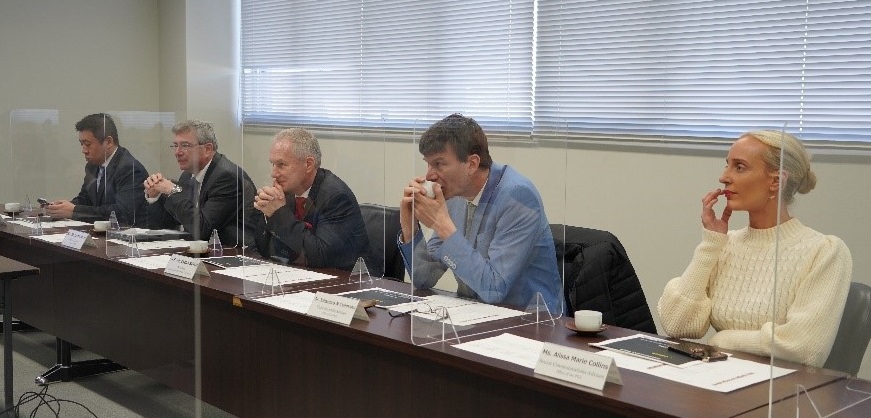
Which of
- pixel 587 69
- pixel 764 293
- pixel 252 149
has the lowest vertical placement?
pixel 764 293

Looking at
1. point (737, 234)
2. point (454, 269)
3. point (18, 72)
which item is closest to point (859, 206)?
point (737, 234)

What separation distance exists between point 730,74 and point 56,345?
9.89 feet

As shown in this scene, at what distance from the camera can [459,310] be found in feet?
6.93

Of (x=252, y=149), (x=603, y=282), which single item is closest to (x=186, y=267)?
(x=252, y=149)

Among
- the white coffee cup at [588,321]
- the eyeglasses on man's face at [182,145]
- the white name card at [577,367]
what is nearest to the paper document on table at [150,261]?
the eyeglasses on man's face at [182,145]

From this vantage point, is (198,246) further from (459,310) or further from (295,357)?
(459,310)

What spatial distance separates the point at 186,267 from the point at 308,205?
1.57ft

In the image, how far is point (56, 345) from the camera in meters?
3.85

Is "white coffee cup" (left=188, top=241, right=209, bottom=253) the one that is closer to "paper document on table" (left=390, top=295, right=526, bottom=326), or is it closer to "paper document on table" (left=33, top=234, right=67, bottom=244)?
"paper document on table" (left=33, top=234, right=67, bottom=244)

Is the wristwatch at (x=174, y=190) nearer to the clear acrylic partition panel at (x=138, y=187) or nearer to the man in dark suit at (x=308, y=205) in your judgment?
the clear acrylic partition panel at (x=138, y=187)

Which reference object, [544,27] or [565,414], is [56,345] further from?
[565,414]

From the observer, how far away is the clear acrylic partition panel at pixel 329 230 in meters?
2.50

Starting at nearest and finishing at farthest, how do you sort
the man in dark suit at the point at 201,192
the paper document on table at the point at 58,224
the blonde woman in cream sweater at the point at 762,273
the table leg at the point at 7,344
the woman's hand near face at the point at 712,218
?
the blonde woman in cream sweater at the point at 762,273, the woman's hand near face at the point at 712,218, the man in dark suit at the point at 201,192, the table leg at the point at 7,344, the paper document on table at the point at 58,224

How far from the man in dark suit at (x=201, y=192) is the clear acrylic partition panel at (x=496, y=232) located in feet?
2.75
